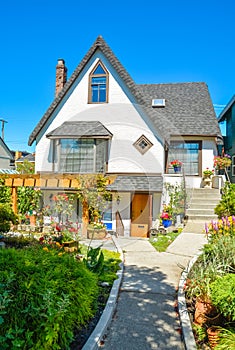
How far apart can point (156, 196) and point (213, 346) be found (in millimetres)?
11118

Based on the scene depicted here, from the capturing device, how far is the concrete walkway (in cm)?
418

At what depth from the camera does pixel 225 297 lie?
389cm

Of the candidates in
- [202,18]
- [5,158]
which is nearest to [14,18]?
[202,18]

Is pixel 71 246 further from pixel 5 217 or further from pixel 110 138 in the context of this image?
pixel 110 138

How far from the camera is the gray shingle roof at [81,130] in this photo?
14.8 meters

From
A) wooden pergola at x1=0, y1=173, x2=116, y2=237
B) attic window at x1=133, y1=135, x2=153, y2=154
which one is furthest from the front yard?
attic window at x1=133, y1=135, x2=153, y2=154

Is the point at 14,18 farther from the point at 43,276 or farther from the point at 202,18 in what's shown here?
the point at 43,276

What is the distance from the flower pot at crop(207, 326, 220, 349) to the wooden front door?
11.2 meters

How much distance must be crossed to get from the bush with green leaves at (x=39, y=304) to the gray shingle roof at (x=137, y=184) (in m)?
10.3

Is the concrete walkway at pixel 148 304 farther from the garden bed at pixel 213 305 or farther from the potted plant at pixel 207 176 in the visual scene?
the potted plant at pixel 207 176

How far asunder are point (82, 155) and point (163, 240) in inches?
255

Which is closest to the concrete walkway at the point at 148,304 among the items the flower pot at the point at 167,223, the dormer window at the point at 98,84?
the flower pot at the point at 167,223

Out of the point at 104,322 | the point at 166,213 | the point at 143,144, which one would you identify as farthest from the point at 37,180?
→ the point at 104,322

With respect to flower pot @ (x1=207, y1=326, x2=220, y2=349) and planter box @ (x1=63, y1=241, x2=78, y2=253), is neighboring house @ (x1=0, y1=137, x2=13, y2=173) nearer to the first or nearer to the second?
planter box @ (x1=63, y1=241, x2=78, y2=253)
